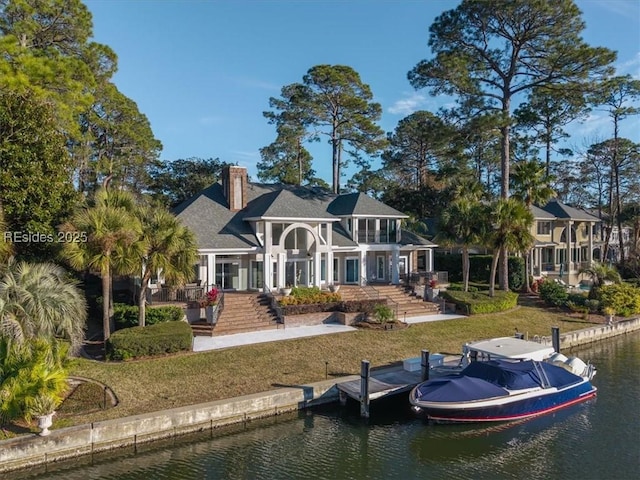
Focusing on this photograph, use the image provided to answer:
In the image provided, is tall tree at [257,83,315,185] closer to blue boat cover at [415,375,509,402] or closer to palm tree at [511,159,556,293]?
palm tree at [511,159,556,293]

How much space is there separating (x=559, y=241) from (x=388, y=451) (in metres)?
40.1

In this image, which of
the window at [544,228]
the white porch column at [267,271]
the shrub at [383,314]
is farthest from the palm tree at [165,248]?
the window at [544,228]

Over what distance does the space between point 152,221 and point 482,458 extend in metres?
15.2

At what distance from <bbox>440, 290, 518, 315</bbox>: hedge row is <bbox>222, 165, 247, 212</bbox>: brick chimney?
14566mm

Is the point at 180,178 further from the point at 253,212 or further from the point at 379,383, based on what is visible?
the point at 379,383

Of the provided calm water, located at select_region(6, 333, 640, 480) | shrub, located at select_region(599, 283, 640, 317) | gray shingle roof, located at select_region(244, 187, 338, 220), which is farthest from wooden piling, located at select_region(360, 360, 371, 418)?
shrub, located at select_region(599, 283, 640, 317)

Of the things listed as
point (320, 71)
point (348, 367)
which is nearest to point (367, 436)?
point (348, 367)

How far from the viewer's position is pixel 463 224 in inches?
1222

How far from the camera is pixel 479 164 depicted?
6131cm

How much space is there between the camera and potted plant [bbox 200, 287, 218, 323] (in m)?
23.6

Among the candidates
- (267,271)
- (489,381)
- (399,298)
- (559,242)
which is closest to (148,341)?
(267,271)

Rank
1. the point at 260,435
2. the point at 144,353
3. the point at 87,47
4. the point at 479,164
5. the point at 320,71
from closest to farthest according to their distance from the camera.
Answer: the point at 260,435 < the point at 144,353 < the point at 87,47 < the point at 320,71 < the point at 479,164

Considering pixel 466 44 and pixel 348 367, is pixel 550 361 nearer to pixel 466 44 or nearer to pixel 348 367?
pixel 348 367

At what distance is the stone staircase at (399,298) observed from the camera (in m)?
29.2
